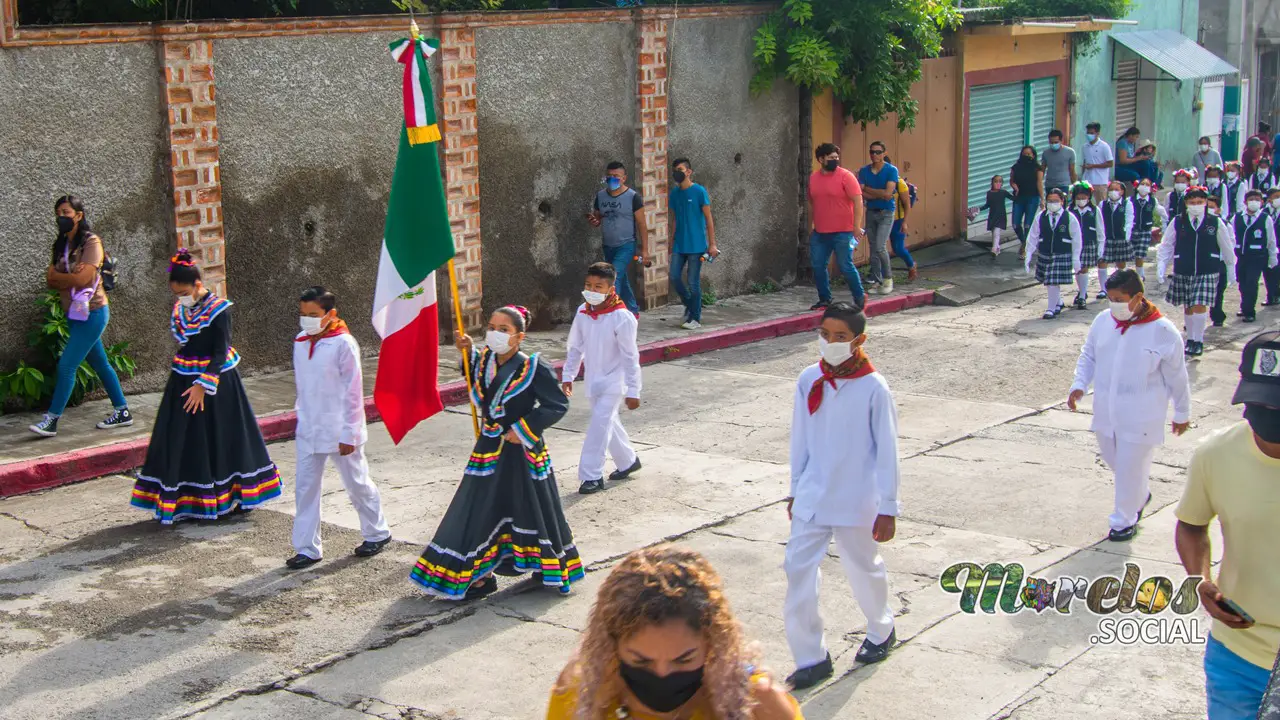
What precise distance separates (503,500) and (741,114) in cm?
1058

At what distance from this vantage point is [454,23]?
558 inches

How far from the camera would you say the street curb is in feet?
32.6

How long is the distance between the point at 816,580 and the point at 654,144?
10393 mm

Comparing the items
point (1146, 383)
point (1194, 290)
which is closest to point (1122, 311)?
point (1146, 383)

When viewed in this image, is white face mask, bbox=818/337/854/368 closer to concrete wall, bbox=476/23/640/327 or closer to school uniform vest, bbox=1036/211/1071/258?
concrete wall, bbox=476/23/640/327

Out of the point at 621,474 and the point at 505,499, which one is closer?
the point at 505,499

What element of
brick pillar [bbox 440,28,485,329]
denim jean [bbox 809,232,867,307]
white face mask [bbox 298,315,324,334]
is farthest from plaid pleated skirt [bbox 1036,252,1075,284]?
white face mask [bbox 298,315,324,334]

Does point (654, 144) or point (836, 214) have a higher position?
point (654, 144)

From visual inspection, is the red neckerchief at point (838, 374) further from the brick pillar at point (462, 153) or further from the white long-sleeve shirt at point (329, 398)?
the brick pillar at point (462, 153)

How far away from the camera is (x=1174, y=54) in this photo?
1119 inches

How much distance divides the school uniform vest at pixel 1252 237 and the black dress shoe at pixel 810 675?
11337 mm

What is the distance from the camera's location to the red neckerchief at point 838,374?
665 cm

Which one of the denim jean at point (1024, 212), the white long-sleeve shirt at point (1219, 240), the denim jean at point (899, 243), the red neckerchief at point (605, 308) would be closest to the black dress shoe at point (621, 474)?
the red neckerchief at point (605, 308)

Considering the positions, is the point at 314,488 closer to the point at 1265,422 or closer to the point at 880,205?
the point at 1265,422
